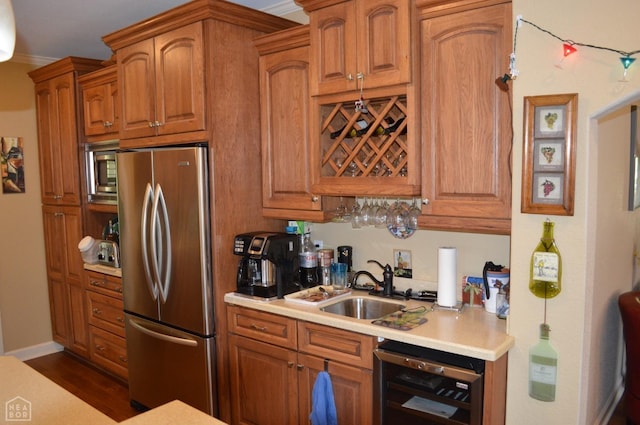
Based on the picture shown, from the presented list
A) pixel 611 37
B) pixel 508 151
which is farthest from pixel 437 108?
pixel 611 37

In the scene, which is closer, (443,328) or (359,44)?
(443,328)

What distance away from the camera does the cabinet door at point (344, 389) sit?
2.35 metres

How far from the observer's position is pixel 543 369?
205cm

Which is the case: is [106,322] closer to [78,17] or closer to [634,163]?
[78,17]

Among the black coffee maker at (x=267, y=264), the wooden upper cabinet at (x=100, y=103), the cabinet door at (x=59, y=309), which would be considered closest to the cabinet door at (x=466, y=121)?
the black coffee maker at (x=267, y=264)

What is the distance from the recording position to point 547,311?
205 centimetres

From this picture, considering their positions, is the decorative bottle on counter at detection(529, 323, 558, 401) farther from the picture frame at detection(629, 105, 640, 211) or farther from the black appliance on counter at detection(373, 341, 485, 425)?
the picture frame at detection(629, 105, 640, 211)

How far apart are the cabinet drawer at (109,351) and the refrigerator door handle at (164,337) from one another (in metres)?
0.54

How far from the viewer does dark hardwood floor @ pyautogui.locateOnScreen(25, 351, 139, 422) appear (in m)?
3.60

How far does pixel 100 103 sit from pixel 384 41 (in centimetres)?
262

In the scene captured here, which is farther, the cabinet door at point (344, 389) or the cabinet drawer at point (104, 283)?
the cabinet drawer at point (104, 283)

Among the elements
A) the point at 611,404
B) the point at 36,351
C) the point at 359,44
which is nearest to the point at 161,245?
the point at 359,44

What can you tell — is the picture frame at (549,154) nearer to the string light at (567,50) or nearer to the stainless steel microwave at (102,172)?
the string light at (567,50)

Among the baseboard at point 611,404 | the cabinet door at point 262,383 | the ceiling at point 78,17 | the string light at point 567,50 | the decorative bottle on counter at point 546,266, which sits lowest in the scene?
the baseboard at point 611,404
